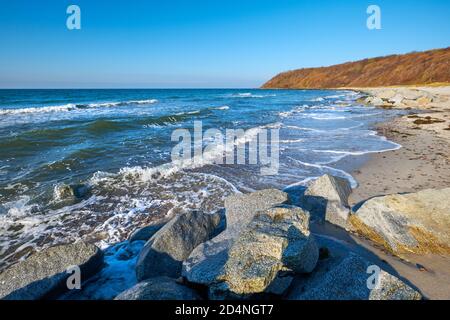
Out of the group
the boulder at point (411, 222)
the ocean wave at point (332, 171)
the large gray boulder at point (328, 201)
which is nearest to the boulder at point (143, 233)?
the large gray boulder at point (328, 201)

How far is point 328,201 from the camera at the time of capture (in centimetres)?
612

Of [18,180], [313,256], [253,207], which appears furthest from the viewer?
[18,180]

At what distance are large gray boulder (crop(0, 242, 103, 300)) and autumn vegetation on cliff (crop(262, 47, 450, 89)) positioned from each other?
273ft

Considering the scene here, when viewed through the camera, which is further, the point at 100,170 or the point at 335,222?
the point at 100,170

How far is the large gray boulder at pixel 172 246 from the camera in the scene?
14.0 feet

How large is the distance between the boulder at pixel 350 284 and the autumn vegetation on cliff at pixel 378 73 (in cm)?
8144

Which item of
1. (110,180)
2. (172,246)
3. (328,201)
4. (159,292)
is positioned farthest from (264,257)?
(110,180)

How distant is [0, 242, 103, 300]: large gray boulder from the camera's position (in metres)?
3.76

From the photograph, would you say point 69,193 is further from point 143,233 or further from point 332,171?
point 332,171

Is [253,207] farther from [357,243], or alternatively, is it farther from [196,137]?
[196,137]

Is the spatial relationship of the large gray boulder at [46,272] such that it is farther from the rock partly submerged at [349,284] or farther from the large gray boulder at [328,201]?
the large gray boulder at [328,201]

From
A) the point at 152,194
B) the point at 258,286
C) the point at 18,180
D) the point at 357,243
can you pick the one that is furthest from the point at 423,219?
the point at 18,180

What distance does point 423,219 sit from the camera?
482cm
